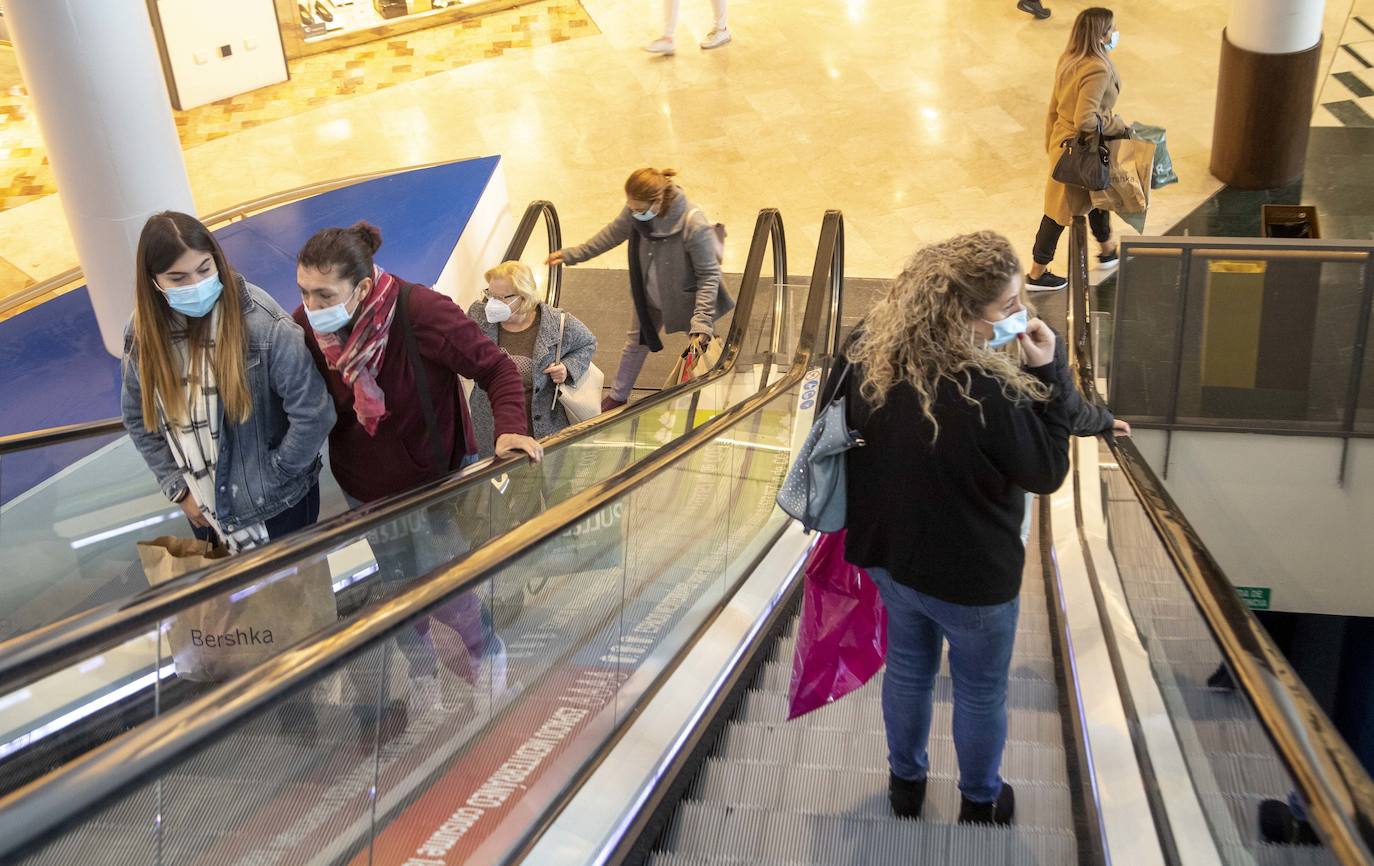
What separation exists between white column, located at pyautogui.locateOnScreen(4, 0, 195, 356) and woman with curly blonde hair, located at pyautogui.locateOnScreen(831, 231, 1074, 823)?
15.4ft

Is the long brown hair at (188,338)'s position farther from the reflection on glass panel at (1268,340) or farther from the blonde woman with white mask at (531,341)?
the reflection on glass panel at (1268,340)

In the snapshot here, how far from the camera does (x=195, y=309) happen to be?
3146 millimetres

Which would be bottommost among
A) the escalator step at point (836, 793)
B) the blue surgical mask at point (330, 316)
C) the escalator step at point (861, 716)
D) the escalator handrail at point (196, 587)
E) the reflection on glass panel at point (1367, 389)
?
the reflection on glass panel at point (1367, 389)

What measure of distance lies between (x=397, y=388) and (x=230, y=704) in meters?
1.65

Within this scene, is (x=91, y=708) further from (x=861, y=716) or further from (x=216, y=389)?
(x=861, y=716)

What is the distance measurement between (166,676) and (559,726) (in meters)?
1.00

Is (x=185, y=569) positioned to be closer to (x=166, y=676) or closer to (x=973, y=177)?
(x=166, y=676)

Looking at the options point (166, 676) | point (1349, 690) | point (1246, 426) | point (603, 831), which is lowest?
point (1349, 690)

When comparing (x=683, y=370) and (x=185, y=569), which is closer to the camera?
(x=185, y=569)

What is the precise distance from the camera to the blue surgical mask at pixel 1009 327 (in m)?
2.66

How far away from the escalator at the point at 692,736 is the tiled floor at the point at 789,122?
193 inches

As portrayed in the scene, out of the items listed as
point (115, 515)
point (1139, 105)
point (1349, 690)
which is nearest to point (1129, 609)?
point (115, 515)

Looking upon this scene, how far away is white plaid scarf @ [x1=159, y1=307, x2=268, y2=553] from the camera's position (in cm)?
321

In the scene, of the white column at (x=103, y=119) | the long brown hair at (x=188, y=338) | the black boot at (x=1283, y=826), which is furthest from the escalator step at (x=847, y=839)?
the white column at (x=103, y=119)
